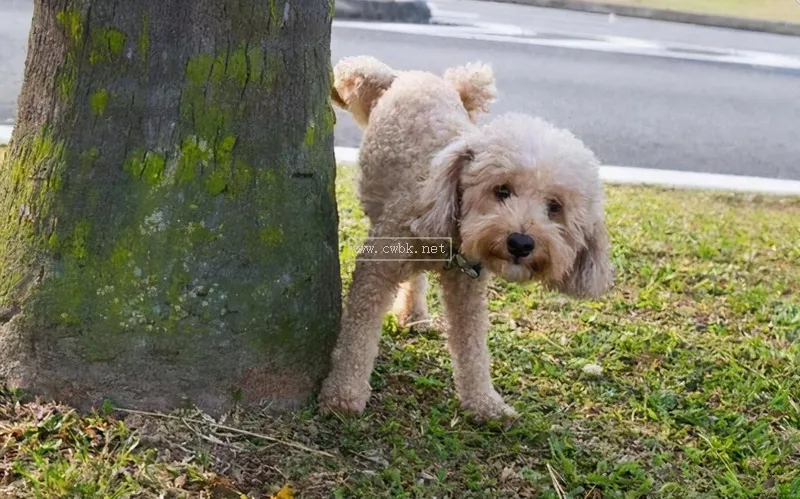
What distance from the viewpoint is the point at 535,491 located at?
267 centimetres

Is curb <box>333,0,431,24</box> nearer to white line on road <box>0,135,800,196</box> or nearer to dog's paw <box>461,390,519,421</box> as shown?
white line on road <box>0,135,800,196</box>

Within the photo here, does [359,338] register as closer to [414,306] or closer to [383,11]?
[414,306]

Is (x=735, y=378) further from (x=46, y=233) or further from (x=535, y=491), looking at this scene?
(x=46, y=233)

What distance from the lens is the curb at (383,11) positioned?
10.8 meters

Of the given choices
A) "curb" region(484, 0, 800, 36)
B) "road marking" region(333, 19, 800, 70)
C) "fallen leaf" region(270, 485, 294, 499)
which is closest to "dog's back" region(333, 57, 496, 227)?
"fallen leaf" region(270, 485, 294, 499)

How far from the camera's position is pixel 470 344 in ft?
10.3

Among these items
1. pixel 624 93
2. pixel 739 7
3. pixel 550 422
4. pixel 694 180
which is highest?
pixel 739 7

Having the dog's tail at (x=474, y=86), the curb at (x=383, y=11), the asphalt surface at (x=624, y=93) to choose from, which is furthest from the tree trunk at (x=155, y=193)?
the curb at (x=383, y=11)

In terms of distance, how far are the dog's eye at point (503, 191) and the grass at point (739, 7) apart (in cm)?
1280

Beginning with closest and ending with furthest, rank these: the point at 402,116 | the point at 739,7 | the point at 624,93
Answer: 1. the point at 402,116
2. the point at 624,93
3. the point at 739,7

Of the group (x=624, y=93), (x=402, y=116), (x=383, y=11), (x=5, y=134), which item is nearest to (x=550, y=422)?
(x=402, y=116)

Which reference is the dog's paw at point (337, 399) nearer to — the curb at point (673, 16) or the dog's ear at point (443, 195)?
the dog's ear at point (443, 195)

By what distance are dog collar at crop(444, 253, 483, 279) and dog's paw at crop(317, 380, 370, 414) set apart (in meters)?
0.58

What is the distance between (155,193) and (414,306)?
62.7 inches
